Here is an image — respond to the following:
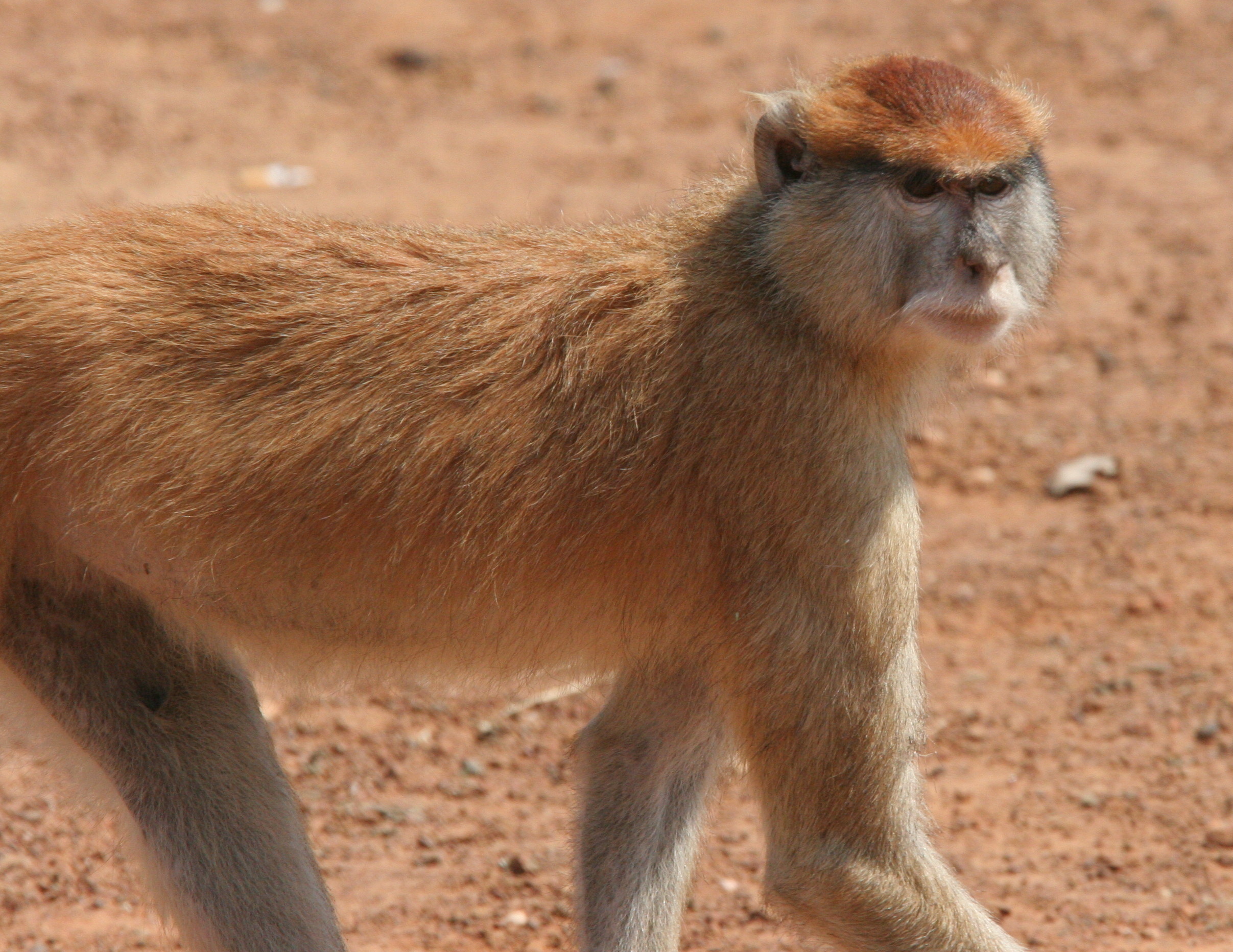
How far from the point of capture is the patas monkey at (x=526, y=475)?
3.09m

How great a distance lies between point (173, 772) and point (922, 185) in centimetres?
183

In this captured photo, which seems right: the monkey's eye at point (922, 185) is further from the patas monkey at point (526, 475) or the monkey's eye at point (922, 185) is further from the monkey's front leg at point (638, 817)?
the monkey's front leg at point (638, 817)

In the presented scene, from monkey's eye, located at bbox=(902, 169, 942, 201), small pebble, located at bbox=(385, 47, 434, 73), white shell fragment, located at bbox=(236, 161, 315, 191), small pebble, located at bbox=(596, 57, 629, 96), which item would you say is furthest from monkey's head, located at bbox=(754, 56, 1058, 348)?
small pebble, located at bbox=(385, 47, 434, 73)

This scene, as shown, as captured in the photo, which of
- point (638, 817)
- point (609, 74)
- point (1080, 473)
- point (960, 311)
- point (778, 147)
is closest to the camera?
point (960, 311)

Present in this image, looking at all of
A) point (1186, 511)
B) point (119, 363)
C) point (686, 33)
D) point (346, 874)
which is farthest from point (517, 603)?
point (686, 33)

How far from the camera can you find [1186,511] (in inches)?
229

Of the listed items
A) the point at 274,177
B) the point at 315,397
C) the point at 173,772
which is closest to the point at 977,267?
the point at 315,397

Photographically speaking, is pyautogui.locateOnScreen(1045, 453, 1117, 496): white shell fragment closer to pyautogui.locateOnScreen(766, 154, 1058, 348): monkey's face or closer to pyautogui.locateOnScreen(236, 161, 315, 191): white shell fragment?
pyautogui.locateOnScreen(766, 154, 1058, 348): monkey's face

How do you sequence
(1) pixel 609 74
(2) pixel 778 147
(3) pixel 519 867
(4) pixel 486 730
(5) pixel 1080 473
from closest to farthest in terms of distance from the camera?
(2) pixel 778 147, (3) pixel 519 867, (4) pixel 486 730, (5) pixel 1080 473, (1) pixel 609 74

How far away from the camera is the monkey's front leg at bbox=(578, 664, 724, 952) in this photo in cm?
354

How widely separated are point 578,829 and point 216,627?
932 millimetres

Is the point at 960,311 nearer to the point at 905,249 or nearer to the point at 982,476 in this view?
the point at 905,249

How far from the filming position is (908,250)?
3064 mm

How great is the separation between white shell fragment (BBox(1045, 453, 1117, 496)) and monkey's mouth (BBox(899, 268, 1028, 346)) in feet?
10.2
